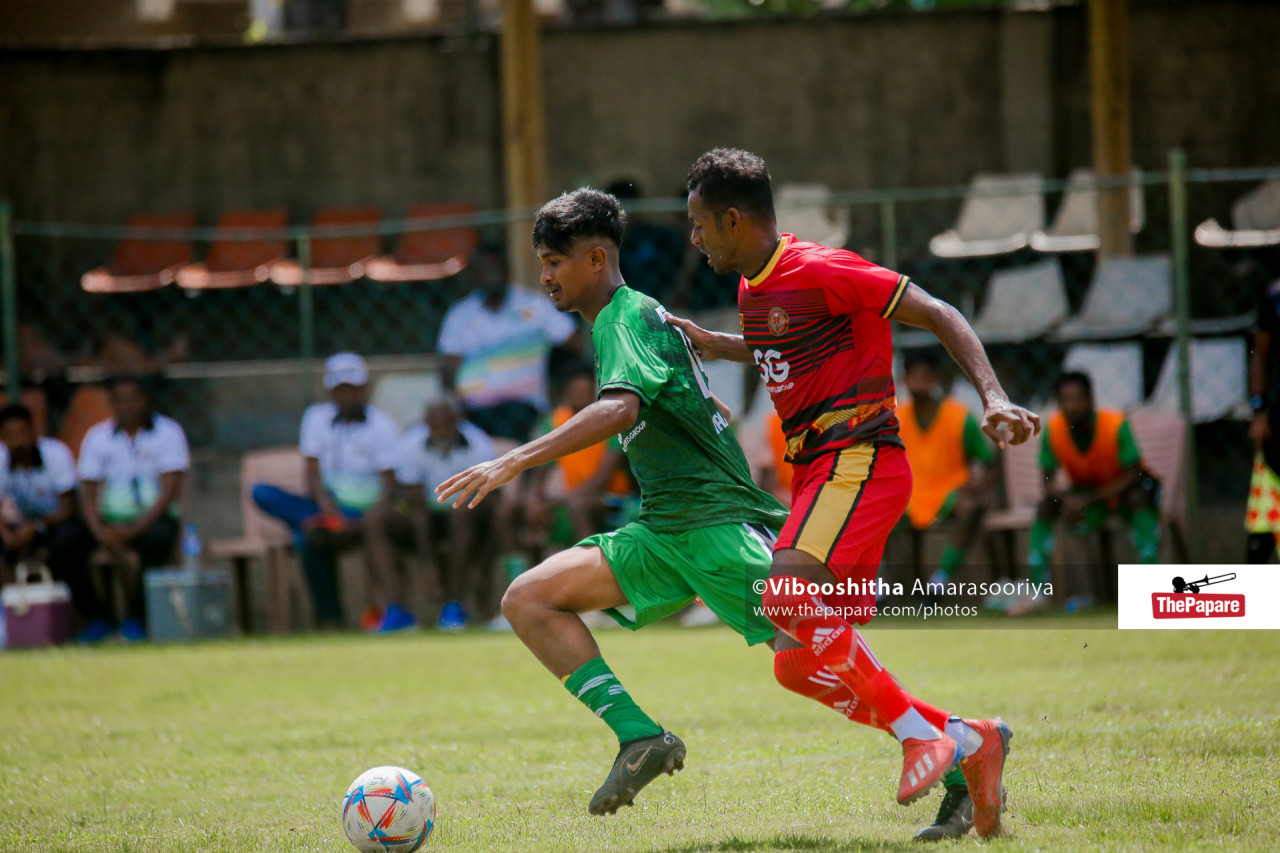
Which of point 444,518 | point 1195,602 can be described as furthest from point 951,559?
point 444,518

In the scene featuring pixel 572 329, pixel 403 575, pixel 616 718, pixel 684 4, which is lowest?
pixel 403 575

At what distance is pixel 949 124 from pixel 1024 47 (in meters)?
1.06

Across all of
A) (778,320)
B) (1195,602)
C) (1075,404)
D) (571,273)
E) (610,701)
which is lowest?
(1195,602)

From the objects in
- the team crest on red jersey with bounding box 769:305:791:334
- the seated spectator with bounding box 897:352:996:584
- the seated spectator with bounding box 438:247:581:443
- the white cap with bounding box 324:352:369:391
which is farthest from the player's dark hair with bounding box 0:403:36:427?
the team crest on red jersey with bounding box 769:305:791:334

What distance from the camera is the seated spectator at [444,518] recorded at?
Answer: 1048cm

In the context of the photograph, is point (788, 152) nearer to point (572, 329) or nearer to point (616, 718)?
point (572, 329)

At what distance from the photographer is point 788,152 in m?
14.7

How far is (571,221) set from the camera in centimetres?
443

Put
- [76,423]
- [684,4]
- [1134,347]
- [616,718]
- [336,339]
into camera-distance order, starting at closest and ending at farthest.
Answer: [616,718] → [1134,347] → [76,423] → [336,339] → [684,4]

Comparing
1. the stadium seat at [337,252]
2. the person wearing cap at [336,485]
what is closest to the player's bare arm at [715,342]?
the person wearing cap at [336,485]

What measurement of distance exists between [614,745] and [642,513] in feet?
5.19

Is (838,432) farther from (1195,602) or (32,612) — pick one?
(32,612)

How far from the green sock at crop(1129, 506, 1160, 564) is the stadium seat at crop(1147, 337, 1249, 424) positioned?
1.04m

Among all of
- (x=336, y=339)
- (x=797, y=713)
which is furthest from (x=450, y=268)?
(x=797, y=713)
